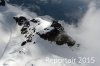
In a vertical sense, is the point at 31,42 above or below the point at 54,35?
below

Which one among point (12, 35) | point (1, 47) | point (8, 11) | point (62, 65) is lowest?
point (62, 65)

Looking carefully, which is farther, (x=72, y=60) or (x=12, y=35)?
(x=12, y=35)

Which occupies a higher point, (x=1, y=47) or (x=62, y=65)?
(x=1, y=47)

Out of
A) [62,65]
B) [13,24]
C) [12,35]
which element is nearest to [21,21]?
[13,24]

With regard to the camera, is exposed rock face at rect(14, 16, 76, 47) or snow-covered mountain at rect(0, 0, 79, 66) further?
exposed rock face at rect(14, 16, 76, 47)

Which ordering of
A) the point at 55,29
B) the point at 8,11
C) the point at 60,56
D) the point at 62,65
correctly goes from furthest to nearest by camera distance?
the point at 8,11 < the point at 55,29 < the point at 60,56 < the point at 62,65

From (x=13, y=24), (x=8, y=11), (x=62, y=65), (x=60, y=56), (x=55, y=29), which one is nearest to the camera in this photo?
(x=62, y=65)

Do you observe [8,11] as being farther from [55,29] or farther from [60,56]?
[60,56]

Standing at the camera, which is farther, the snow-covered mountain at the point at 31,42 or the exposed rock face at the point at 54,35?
the exposed rock face at the point at 54,35

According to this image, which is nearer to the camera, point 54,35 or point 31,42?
point 31,42
